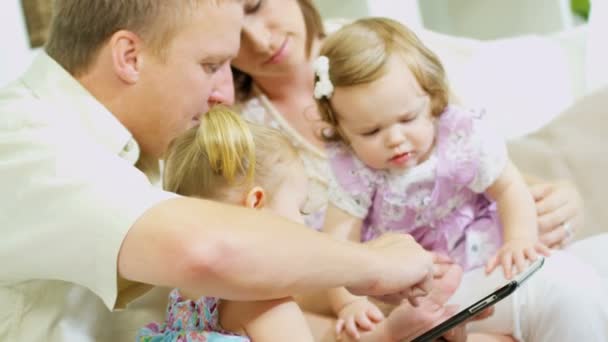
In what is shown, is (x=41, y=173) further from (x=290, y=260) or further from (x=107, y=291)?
(x=290, y=260)

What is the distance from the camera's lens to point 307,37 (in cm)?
142

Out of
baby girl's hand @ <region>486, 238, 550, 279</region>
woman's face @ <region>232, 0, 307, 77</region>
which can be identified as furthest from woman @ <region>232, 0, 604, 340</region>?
baby girl's hand @ <region>486, 238, 550, 279</region>

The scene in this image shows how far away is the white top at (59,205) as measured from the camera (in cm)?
83

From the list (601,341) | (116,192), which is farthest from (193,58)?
(601,341)

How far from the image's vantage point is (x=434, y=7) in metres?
2.42

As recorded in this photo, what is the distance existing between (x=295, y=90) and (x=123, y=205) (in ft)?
2.15

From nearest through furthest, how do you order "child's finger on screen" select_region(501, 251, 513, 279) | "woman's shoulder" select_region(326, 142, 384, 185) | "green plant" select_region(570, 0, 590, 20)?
"child's finger on screen" select_region(501, 251, 513, 279)
"woman's shoulder" select_region(326, 142, 384, 185)
"green plant" select_region(570, 0, 590, 20)

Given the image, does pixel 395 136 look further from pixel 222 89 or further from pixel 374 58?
pixel 222 89

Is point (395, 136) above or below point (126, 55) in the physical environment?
below

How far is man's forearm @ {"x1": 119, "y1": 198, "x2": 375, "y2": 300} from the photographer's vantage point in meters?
0.79

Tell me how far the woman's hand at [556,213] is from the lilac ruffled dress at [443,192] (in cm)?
7

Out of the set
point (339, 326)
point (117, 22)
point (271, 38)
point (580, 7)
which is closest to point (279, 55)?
point (271, 38)

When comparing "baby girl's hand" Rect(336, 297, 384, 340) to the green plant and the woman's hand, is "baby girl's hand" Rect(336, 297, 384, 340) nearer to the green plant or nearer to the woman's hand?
the woman's hand

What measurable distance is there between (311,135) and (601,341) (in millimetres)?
594
